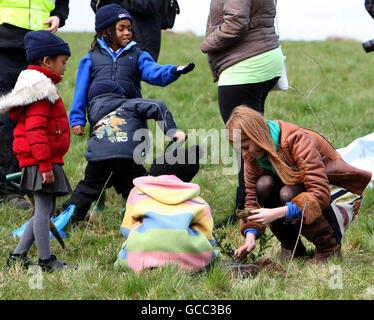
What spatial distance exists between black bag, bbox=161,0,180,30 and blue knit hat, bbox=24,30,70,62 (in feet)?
5.88

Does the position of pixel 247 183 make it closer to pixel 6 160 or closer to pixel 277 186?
pixel 277 186

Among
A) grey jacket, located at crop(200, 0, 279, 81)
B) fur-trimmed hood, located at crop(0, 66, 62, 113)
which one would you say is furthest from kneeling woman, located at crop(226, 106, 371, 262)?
fur-trimmed hood, located at crop(0, 66, 62, 113)

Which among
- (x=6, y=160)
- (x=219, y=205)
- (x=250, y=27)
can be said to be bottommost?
(x=219, y=205)

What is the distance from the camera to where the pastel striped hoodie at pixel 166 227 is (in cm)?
289

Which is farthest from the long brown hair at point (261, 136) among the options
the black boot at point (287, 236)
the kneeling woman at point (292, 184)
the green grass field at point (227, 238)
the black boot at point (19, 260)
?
the black boot at point (19, 260)

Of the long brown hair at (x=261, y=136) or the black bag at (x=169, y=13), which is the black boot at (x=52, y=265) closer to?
the long brown hair at (x=261, y=136)

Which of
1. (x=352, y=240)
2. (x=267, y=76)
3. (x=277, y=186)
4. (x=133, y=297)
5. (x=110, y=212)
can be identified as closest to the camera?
(x=133, y=297)

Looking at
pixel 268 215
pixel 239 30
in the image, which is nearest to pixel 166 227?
pixel 268 215

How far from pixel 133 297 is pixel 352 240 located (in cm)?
171

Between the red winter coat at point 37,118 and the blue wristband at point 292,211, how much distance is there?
1.31 meters

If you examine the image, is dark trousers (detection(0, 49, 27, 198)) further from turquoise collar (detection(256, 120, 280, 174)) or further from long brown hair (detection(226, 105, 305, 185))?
turquoise collar (detection(256, 120, 280, 174))

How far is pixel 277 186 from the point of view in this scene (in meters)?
3.30

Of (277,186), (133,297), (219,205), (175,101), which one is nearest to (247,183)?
(277,186)

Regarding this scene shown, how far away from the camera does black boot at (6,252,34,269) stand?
320 centimetres
